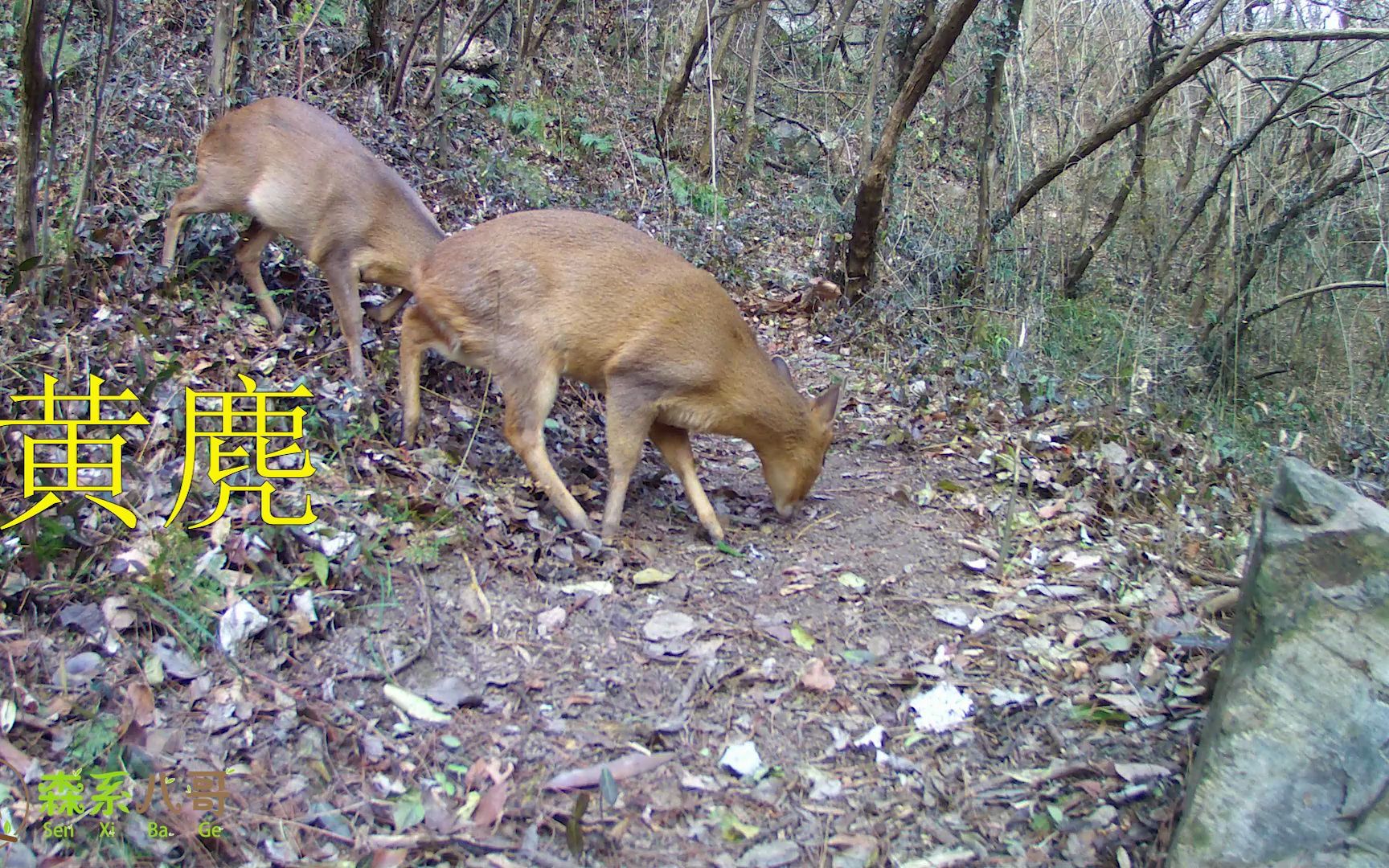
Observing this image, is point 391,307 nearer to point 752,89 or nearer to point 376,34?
point 376,34

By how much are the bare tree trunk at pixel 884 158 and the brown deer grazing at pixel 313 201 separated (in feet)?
12.9

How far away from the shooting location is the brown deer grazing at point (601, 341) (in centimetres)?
549

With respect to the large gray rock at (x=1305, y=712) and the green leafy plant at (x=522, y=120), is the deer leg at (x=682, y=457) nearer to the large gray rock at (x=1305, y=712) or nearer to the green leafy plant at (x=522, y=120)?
the large gray rock at (x=1305, y=712)

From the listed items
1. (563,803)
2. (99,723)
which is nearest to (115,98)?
(99,723)

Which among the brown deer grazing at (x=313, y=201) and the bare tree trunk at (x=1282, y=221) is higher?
the bare tree trunk at (x=1282, y=221)

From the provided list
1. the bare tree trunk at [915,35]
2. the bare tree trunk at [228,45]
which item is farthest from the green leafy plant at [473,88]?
the bare tree trunk at [915,35]

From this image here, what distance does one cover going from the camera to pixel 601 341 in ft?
18.0

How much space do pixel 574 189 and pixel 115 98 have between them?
4.11 m

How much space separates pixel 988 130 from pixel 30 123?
25.7 feet

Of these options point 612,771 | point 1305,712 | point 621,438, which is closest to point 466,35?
point 621,438

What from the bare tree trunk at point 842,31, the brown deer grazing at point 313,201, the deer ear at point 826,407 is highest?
the bare tree trunk at point 842,31

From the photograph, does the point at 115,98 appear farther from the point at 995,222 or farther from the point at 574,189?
the point at 995,222

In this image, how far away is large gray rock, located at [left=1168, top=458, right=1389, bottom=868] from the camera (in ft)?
9.36

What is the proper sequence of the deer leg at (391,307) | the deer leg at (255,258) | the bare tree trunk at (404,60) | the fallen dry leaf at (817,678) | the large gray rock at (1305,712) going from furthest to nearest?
the bare tree trunk at (404,60) → the deer leg at (391,307) → the deer leg at (255,258) → the fallen dry leaf at (817,678) → the large gray rock at (1305,712)
